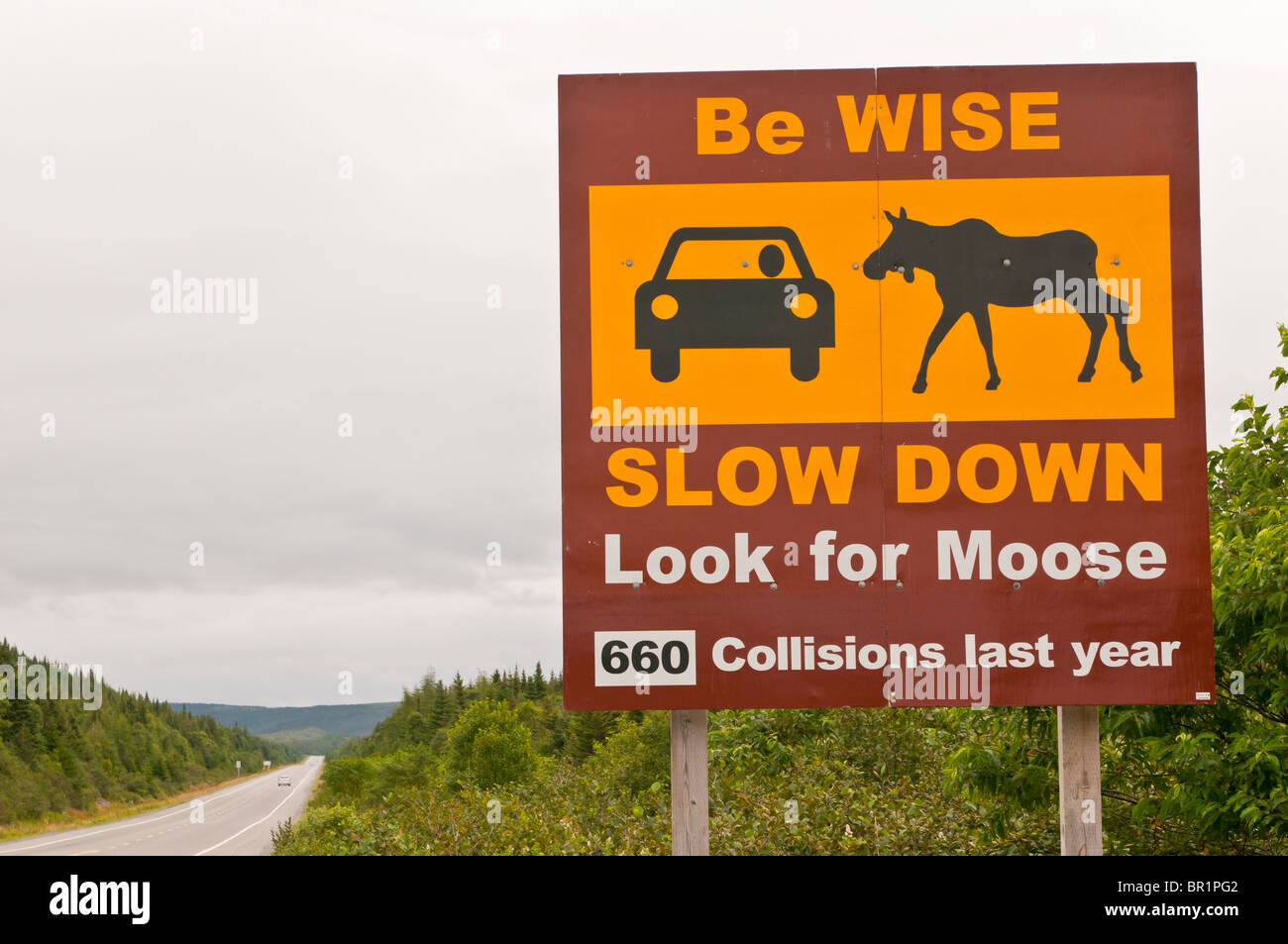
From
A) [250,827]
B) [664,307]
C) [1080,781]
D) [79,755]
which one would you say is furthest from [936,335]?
[79,755]

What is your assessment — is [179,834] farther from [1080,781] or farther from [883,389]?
[883,389]

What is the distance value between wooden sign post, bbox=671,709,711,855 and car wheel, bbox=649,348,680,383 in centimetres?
178

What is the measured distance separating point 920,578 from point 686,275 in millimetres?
2022

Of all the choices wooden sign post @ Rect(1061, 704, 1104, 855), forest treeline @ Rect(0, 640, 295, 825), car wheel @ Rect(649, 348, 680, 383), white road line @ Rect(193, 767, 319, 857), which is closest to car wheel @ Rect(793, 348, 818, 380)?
car wheel @ Rect(649, 348, 680, 383)

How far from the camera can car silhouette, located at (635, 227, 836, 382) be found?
550 cm

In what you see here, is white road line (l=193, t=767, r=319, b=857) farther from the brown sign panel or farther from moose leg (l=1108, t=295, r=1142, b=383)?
moose leg (l=1108, t=295, r=1142, b=383)

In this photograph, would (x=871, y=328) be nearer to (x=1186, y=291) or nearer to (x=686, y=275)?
(x=686, y=275)

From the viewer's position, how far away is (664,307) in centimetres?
552

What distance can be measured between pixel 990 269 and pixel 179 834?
8082cm

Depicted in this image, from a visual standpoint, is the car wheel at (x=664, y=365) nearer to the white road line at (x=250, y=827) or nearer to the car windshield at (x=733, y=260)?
the car windshield at (x=733, y=260)

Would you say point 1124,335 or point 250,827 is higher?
point 1124,335
